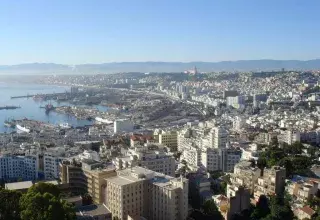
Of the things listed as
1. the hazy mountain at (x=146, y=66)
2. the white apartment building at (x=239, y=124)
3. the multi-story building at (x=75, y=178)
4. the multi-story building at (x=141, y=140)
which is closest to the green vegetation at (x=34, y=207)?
the multi-story building at (x=75, y=178)

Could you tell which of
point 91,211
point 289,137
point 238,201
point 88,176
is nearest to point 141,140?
point 289,137

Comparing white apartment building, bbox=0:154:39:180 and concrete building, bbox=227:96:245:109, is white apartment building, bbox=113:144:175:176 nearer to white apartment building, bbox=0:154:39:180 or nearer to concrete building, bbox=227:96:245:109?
white apartment building, bbox=0:154:39:180

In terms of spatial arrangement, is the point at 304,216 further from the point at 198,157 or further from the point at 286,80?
the point at 286,80

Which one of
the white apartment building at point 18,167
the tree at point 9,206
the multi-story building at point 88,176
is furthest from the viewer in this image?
the white apartment building at point 18,167

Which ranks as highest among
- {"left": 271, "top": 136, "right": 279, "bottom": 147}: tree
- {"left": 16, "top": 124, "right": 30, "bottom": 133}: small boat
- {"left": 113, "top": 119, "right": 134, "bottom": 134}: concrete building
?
{"left": 271, "top": 136, "right": 279, "bottom": 147}: tree

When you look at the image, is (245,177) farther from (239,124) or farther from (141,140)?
(239,124)

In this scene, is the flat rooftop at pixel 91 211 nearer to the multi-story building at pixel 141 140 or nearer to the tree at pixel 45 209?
the tree at pixel 45 209

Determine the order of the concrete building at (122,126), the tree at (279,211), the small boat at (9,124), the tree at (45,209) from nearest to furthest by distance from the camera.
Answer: the tree at (45,209) → the tree at (279,211) → the concrete building at (122,126) → the small boat at (9,124)

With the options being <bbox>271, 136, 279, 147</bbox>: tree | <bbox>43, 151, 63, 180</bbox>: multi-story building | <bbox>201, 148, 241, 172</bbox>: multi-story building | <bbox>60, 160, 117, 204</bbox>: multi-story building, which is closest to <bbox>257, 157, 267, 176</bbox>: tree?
<bbox>201, 148, 241, 172</bbox>: multi-story building
